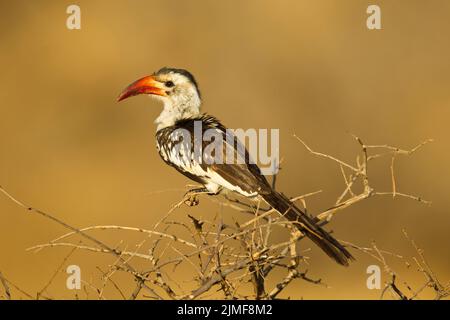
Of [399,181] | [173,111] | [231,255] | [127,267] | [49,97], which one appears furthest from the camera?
[49,97]

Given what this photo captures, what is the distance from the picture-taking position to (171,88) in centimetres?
515

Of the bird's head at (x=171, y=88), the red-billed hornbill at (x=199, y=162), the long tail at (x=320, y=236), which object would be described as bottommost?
the long tail at (x=320, y=236)

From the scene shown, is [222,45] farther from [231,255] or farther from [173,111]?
[231,255]

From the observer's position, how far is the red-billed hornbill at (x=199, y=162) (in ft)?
12.4

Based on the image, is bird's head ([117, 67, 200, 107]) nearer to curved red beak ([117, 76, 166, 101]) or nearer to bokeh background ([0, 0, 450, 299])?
curved red beak ([117, 76, 166, 101])

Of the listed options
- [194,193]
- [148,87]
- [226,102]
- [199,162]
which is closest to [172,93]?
[148,87]

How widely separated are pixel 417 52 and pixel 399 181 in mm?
1776

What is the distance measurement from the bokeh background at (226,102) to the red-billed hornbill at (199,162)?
3.97 meters

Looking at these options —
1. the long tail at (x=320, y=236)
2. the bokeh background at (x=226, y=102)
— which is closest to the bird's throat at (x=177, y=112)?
the long tail at (x=320, y=236)

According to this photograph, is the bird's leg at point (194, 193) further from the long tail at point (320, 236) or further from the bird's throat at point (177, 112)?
the long tail at point (320, 236)

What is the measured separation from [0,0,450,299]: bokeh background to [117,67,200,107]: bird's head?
394cm

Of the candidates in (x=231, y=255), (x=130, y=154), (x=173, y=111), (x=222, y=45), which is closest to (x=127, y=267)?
(x=231, y=255)

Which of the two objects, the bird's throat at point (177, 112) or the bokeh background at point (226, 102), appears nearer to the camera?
the bird's throat at point (177, 112)

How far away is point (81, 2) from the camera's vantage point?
1096 cm
